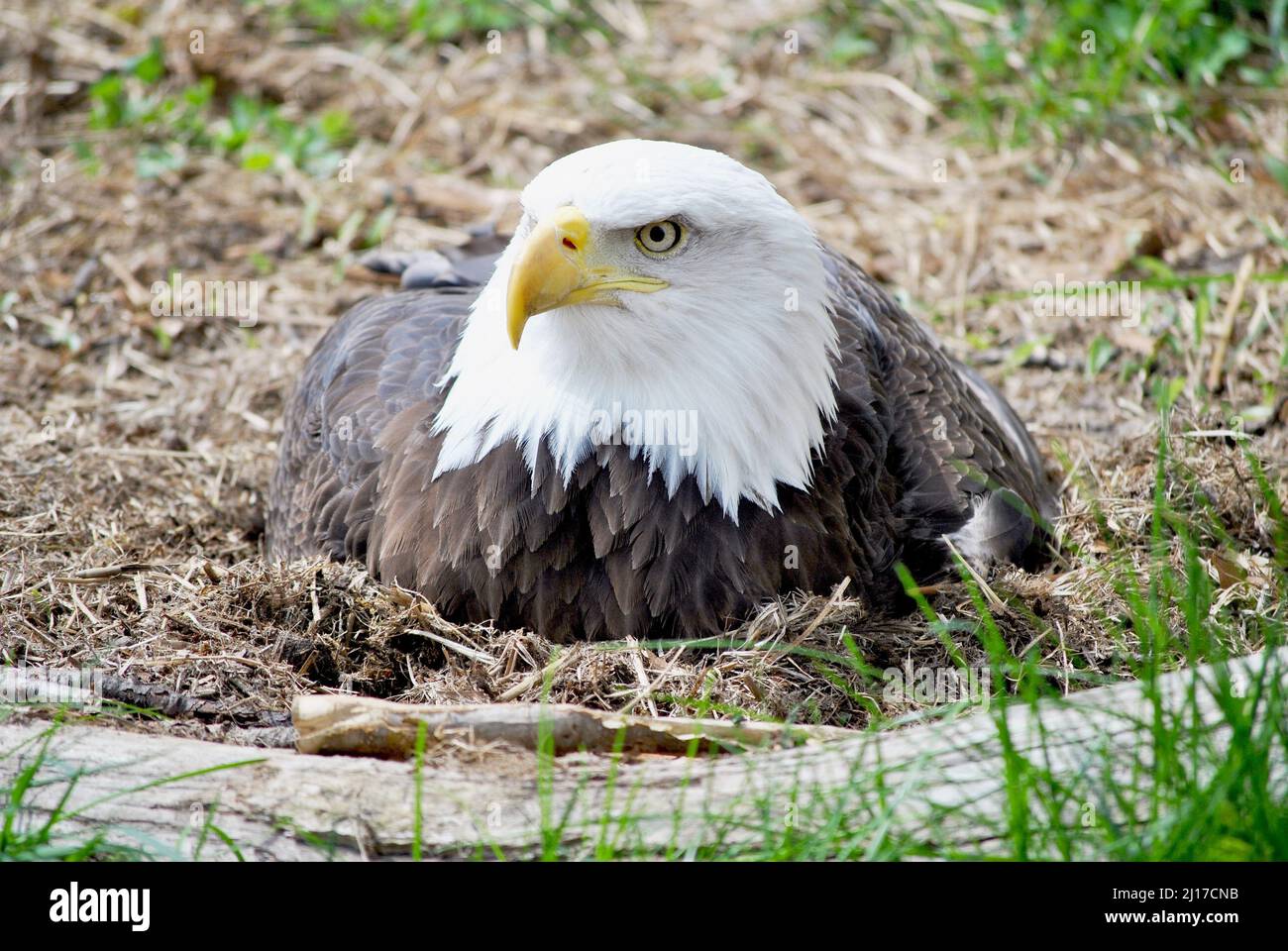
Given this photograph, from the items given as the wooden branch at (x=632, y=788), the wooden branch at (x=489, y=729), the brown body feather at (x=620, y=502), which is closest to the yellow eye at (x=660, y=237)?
the brown body feather at (x=620, y=502)

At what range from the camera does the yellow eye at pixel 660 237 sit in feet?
11.5

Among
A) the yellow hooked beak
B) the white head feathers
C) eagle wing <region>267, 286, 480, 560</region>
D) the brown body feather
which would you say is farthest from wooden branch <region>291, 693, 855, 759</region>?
eagle wing <region>267, 286, 480, 560</region>

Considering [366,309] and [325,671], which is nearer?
[325,671]

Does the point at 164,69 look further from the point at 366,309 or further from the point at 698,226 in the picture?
the point at 698,226

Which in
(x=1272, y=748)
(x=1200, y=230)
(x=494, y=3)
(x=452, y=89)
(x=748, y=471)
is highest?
(x=494, y=3)

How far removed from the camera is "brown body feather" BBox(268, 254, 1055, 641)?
3738 mm

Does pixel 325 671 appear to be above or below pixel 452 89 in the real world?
below

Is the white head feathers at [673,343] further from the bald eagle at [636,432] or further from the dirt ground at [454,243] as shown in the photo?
the dirt ground at [454,243]

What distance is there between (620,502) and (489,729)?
29.8 inches

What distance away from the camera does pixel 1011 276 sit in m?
6.39

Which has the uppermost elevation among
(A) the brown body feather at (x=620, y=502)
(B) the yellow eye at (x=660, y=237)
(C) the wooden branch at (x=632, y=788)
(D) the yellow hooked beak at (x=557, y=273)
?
Answer: (B) the yellow eye at (x=660, y=237)
